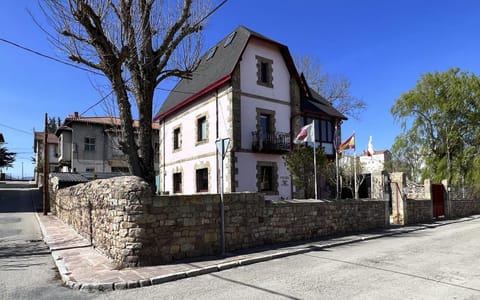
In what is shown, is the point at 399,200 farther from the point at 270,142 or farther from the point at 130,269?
the point at 130,269

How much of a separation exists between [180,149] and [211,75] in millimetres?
5753

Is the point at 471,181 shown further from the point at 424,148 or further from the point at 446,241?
the point at 446,241

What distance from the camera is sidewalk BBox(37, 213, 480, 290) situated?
659cm

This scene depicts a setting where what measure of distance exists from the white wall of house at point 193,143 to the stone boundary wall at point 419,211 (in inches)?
353

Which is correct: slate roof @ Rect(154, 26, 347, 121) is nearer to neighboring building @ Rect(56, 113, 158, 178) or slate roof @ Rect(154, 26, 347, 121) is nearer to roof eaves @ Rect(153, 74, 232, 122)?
roof eaves @ Rect(153, 74, 232, 122)

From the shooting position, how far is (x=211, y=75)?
2084 centimetres

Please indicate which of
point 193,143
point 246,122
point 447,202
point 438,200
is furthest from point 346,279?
point 447,202

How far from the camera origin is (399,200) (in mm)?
16797

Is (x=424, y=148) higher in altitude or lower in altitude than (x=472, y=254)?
higher

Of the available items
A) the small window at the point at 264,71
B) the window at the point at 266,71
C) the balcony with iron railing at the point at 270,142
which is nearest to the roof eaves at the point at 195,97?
the window at the point at 266,71

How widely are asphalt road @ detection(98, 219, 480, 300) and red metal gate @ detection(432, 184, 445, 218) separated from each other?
11.5 meters

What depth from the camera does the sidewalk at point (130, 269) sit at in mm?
6586

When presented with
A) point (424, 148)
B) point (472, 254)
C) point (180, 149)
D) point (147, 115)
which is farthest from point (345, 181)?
point (147, 115)

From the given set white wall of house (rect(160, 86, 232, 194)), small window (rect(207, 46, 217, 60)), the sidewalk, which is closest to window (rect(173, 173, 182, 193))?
white wall of house (rect(160, 86, 232, 194))
